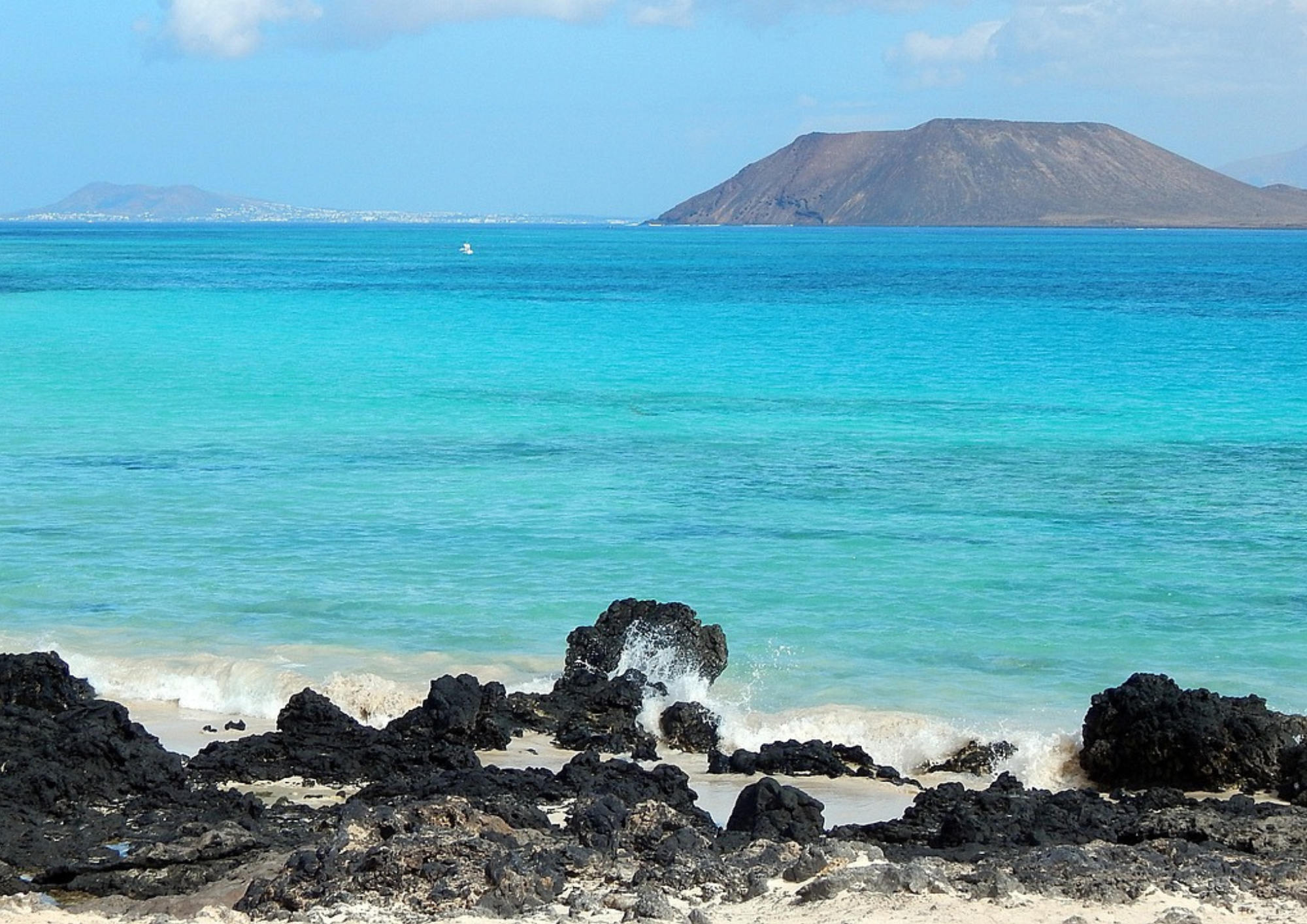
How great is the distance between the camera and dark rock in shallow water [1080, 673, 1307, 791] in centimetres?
958

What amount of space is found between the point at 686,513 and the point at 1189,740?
9546 mm

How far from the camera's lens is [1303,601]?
14.8 metres

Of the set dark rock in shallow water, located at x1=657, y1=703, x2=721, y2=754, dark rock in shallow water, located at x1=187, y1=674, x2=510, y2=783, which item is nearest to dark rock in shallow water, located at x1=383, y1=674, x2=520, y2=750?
dark rock in shallow water, located at x1=187, y1=674, x2=510, y2=783

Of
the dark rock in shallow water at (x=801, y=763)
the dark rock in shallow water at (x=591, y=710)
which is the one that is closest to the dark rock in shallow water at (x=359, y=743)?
the dark rock in shallow water at (x=591, y=710)

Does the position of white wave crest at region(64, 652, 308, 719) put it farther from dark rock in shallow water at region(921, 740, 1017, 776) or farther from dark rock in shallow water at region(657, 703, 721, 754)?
dark rock in shallow water at region(921, 740, 1017, 776)

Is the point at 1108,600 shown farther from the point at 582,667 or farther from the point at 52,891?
the point at 52,891

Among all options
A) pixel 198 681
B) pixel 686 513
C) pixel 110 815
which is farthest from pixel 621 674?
pixel 686 513

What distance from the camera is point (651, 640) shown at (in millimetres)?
11625

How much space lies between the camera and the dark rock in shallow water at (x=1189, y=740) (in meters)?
9.58

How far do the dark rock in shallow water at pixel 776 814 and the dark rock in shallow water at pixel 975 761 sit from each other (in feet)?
7.00

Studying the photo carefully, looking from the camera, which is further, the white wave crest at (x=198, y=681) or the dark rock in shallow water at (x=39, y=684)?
the white wave crest at (x=198, y=681)

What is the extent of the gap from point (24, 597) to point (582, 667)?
6.32 metres

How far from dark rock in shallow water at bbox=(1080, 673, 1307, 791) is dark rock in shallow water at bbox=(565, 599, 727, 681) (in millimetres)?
2908

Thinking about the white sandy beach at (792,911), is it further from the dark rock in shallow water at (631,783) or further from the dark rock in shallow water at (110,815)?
the dark rock in shallow water at (631,783)
